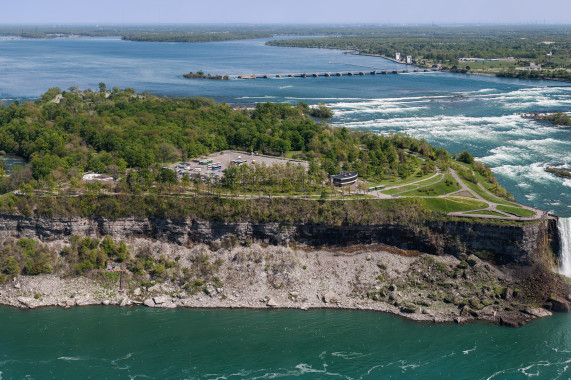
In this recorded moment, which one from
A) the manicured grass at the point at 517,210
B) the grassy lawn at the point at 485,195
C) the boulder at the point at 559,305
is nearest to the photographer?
the boulder at the point at 559,305

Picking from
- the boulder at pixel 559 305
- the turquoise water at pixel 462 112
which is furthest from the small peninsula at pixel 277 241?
the turquoise water at pixel 462 112

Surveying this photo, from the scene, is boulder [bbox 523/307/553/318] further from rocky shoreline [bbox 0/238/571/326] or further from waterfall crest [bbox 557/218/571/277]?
waterfall crest [bbox 557/218/571/277]

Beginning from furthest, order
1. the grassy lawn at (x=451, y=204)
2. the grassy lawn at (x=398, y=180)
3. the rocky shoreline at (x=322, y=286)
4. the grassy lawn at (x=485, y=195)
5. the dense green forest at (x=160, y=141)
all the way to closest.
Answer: the dense green forest at (x=160, y=141) → the grassy lawn at (x=398, y=180) → the grassy lawn at (x=485, y=195) → the grassy lawn at (x=451, y=204) → the rocky shoreline at (x=322, y=286)

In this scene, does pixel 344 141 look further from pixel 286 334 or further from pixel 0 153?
pixel 0 153

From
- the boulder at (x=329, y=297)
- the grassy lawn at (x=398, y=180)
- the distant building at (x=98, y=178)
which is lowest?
the boulder at (x=329, y=297)

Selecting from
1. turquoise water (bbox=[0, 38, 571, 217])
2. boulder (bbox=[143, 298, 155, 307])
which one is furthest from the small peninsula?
turquoise water (bbox=[0, 38, 571, 217])

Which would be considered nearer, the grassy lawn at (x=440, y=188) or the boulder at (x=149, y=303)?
the boulder at (x=149, y=303)

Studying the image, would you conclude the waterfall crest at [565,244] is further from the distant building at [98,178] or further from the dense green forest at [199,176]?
the distant building at [98,178]

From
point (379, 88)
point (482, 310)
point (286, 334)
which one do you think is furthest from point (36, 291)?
point (379, 88)

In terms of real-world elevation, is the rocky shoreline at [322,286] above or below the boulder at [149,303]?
above
